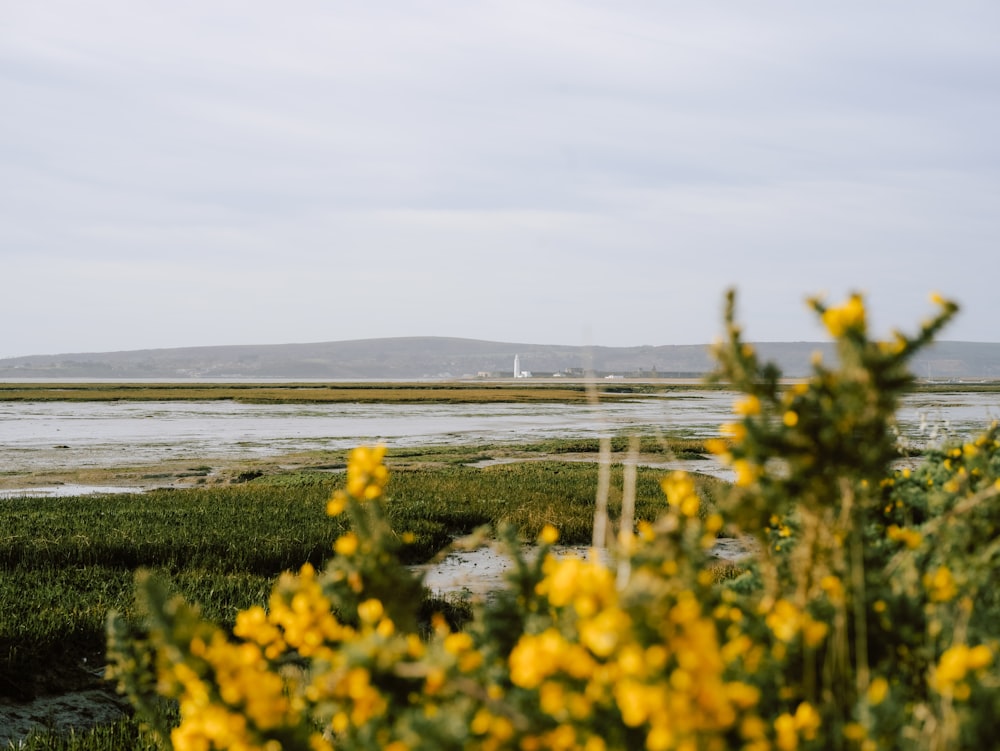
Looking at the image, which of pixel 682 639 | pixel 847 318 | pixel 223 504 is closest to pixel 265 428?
pixel 223 504

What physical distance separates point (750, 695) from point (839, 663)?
3.49ft

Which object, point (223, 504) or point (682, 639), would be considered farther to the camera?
point (223, 504)

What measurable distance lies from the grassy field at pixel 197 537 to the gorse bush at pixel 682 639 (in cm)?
202

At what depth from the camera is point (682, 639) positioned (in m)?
1.51

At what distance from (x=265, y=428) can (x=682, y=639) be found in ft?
143

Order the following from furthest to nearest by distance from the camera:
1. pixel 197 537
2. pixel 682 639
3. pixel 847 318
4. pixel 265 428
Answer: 1. pixel 265 428
2. pixel 197 537
3. pixel 847 318
4. pixel 682 639

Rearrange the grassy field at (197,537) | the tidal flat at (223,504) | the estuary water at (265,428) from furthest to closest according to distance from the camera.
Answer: the estuary water at (265,428) < the tidal flat at (223,504) < the grassy field at (197,537)

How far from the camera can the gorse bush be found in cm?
161

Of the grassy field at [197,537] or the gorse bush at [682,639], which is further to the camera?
the grassy field at [197,537]

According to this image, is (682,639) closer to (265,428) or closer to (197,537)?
(197,537)

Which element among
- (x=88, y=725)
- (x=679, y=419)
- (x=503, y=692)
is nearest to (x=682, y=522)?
(x=503, y=692)

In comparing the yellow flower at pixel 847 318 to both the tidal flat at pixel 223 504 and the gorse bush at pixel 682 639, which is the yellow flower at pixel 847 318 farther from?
the tidal flat at pixel 223 504

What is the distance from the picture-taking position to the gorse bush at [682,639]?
1.61 m

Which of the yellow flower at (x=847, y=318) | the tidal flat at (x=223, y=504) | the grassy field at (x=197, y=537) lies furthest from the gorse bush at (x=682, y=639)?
the grassy field at (x=197, y=537)
